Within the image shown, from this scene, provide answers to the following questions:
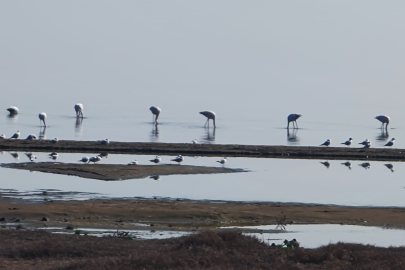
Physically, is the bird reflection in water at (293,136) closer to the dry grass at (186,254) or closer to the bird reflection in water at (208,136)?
the bird reflection in water at (208,136)

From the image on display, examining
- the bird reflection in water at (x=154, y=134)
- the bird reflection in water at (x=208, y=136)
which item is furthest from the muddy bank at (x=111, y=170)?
the bird reflection in water at (x=208, y=136)

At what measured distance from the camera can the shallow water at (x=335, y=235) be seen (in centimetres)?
1886

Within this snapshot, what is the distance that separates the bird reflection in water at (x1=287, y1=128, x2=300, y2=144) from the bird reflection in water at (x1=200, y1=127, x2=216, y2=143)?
449cm

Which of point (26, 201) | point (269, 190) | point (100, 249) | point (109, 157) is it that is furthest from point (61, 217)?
point (109, 157)

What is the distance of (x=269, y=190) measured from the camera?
95.6ft

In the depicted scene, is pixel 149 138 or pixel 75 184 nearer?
pixel 75 184

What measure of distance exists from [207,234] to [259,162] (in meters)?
24.7

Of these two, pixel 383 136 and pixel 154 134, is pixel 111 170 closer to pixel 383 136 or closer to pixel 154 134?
pixel 154 134

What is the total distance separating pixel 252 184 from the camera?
30828mm

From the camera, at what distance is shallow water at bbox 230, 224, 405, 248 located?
18859 millimetres

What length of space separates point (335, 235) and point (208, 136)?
34141mm

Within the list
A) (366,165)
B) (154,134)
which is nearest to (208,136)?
(154,134)

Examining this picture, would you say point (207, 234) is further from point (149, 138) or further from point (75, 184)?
point (149, 138)

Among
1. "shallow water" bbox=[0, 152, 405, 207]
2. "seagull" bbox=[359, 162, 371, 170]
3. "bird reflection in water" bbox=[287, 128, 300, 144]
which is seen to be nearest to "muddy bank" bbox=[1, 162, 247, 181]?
"shallow water" bbox=[0, 152, 405, 207]
